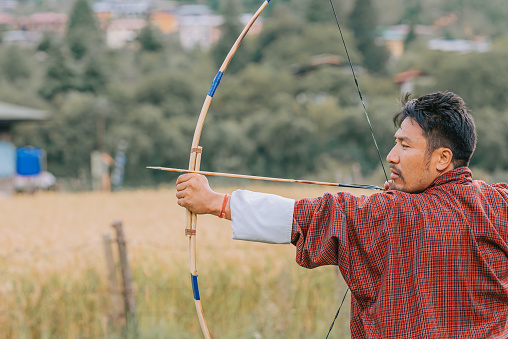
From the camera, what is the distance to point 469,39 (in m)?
46.2

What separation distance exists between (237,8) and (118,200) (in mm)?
39243

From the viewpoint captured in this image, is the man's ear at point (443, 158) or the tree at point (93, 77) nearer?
the man's ear at point (443, 158)

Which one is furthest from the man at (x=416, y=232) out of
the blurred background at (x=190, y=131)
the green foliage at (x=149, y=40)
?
the green foliage at (x=149, y=40)

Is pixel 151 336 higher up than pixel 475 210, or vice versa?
pixel 475 210

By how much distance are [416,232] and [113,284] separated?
3.19 meters

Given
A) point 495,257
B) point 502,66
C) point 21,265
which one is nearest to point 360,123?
point 502,66

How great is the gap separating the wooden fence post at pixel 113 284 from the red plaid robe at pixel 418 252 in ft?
9.67

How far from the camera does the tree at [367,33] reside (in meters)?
45.1

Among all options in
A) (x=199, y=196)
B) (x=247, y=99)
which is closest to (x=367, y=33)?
(x=247, y=99)

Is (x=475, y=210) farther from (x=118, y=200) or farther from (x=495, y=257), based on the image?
(x=118, y=200)

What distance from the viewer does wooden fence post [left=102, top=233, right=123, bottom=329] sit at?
180 inches

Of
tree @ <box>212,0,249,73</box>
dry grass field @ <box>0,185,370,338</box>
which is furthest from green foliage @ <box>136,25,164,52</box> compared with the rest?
dry grass field @ <box>0,185,370,338</box>

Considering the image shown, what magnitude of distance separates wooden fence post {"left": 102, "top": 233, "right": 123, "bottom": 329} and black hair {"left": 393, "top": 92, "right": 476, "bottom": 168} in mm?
3103

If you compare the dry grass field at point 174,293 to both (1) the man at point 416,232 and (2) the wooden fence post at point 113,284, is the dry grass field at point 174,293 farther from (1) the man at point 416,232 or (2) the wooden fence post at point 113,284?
(1) the man at point 416,232
